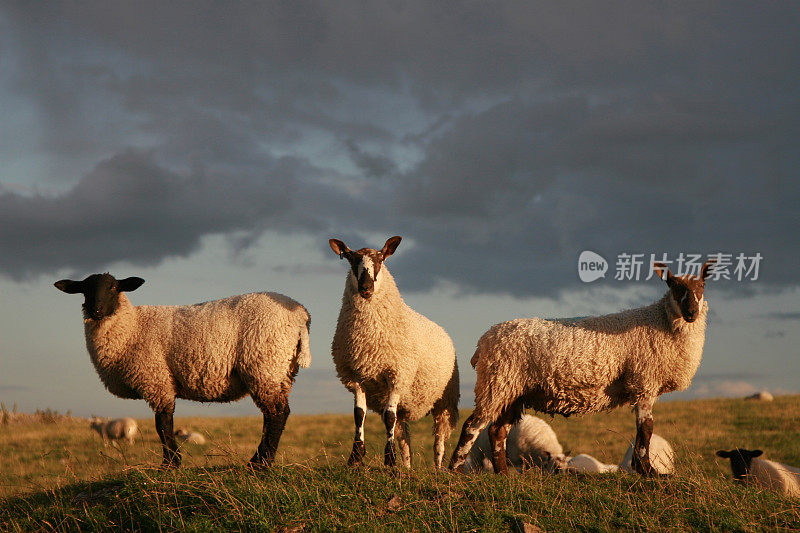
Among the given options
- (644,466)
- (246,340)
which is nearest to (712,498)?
(644,466)

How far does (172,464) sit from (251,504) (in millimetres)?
3537

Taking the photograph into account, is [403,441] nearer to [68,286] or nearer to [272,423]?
[272,423]

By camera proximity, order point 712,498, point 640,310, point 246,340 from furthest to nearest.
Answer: point 640,310, point 246,340, point 712,498

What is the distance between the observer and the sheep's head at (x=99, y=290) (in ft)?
42.7

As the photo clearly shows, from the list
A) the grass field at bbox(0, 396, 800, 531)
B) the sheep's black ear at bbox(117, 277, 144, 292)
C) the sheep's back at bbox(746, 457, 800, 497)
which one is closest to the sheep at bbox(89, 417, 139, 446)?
the sheep's black ear at bbox(117, 277, 144, 292)

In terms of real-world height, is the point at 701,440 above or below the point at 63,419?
above

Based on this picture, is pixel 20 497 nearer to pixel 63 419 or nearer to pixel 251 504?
pixel 251 504

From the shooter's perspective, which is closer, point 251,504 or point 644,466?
point 251,504

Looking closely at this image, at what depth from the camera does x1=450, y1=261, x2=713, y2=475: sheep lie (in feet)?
41.1

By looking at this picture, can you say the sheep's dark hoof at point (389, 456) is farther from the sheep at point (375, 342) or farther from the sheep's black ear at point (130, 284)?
the sheep's black ear at point (130, 284)

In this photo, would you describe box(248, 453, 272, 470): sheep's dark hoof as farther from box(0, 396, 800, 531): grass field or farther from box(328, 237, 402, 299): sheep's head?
box(328, 237, 402, 299): sheep's head

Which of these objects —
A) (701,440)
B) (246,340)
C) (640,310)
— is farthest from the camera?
(701,440)

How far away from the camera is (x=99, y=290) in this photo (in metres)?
13.1

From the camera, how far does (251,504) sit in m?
8.73
